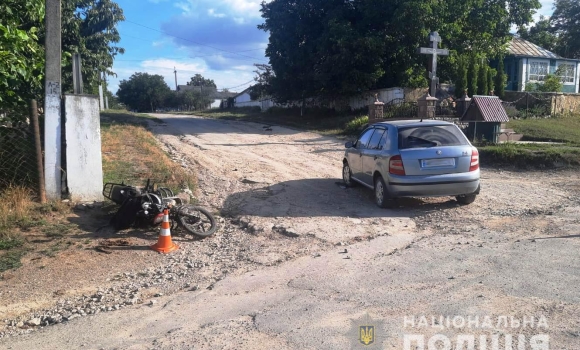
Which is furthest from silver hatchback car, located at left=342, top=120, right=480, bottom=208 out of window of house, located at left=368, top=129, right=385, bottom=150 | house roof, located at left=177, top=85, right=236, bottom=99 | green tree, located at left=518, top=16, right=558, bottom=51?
house roof, located at left=177, top=85, right=236, bottom=99

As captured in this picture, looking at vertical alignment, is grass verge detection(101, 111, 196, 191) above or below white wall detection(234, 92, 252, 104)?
below

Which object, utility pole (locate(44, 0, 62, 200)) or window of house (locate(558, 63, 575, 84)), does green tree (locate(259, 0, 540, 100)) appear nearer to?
window of house (locate(558, 63, 575, 84))

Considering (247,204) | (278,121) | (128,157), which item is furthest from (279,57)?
(247,204)

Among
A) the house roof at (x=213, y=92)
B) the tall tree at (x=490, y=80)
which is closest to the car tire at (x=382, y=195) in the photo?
the tall tree at (x=490, y=80)

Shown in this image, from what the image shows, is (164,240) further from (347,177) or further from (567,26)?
(567,26)

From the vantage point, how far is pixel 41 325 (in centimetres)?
461

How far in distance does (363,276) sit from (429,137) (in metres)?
3.84

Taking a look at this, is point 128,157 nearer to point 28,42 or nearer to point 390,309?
point 28,42

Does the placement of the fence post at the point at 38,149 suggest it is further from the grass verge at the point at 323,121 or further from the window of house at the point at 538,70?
the window of house at the point at 538,70

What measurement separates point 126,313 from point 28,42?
5838 millimetres

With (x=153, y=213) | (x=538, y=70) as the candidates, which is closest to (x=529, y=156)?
(x=153, y=213)

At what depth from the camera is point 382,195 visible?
8555 millimetres

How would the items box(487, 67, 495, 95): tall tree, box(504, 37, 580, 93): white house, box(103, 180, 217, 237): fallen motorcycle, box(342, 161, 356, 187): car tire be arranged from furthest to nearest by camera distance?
box(504, 37, 580, 93): white house < box(487, 67, 495, 95): tall tree < box(342, 161, 356, 187): car tire < box(103, 180, 217, 237): fallen motorcycle

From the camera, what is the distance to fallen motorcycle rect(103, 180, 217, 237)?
7.14 metres
